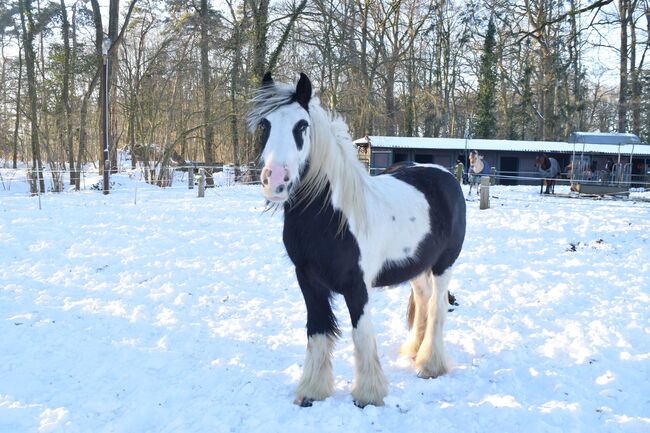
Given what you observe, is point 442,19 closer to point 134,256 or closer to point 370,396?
point 134,256

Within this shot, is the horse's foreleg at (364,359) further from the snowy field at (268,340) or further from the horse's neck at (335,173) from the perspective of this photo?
the horse's neck at (335,173)

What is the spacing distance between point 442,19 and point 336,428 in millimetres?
30387

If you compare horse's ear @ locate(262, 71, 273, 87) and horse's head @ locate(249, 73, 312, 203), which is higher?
horse's ear @ locate(262, 71, 273, 87)

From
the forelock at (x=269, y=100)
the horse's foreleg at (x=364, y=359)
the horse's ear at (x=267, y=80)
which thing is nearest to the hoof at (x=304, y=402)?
the horse's foreleg at (x=364, y=359)

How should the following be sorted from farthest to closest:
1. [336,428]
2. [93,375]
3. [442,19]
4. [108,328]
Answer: [442,19]
[108,328]
[93,375]
[336,428]

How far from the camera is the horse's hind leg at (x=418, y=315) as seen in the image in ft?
12.6

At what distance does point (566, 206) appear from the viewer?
12.2m

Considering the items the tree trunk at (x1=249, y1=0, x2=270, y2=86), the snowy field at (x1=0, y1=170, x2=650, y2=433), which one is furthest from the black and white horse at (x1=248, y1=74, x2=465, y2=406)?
the tree trunk at (x1=249, y1=0, x2=270, y2=86)

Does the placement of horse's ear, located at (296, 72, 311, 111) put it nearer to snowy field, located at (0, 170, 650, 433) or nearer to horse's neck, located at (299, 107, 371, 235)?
horse's neck, located at (299, 107, 371, 235)

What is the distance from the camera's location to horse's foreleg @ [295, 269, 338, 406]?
305cm

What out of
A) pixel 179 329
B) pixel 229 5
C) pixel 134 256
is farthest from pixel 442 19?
pixel 179 329

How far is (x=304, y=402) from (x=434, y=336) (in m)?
1.22

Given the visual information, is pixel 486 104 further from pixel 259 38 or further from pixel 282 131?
pixel 282 131

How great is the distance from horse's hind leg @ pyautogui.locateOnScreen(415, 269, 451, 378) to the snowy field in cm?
12
